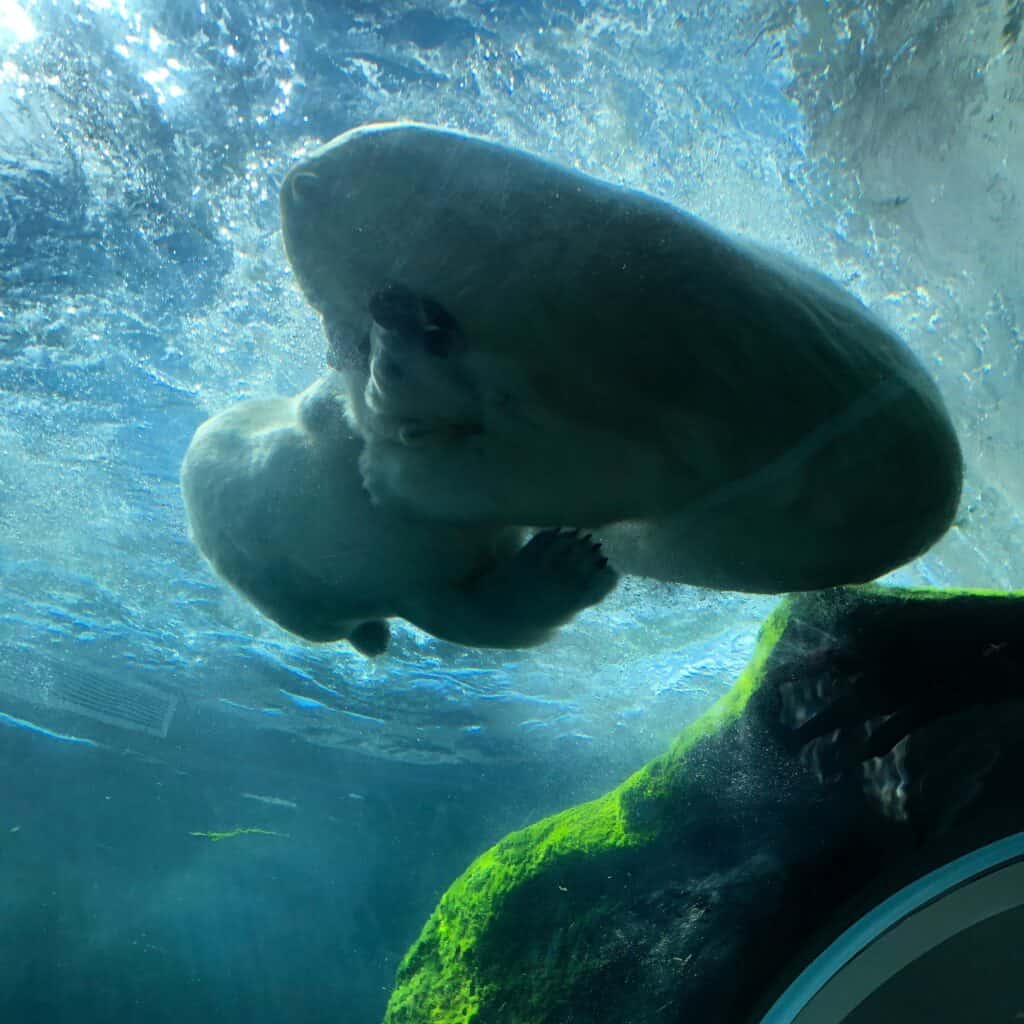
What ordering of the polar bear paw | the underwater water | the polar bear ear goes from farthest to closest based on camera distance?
1. the underwater water
2. the polar bear ear
3. the polar bear paw

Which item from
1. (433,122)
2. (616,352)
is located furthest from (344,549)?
(433,122)

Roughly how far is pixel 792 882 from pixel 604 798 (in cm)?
171

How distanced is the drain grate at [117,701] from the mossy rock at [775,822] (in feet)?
56.9

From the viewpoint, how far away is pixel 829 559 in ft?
5.88

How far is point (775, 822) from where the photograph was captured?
3582 millimetres

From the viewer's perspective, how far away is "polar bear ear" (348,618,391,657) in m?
2.84

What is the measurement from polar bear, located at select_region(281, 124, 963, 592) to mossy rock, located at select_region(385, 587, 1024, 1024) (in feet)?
5.36

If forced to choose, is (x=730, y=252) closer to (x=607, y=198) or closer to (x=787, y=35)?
(x=607, y=198)

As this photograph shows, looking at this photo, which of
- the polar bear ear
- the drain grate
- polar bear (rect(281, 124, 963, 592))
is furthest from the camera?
the drain grate

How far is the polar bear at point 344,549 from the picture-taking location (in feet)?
7.28

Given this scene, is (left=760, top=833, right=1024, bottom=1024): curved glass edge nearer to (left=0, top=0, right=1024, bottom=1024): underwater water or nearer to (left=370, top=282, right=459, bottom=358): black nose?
(left=0, top=0, right=1024, bottom=1024): underwater water

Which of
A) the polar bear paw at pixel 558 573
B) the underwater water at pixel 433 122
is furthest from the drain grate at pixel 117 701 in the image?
the polar bear paw at pixel 558 573

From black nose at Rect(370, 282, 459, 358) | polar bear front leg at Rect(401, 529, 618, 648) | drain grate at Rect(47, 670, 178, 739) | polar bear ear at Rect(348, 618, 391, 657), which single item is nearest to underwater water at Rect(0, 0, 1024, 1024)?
polar bear front leg at Rect(401, 529, 618, 648)

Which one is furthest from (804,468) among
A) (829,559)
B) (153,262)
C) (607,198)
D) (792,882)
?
(153,262)
